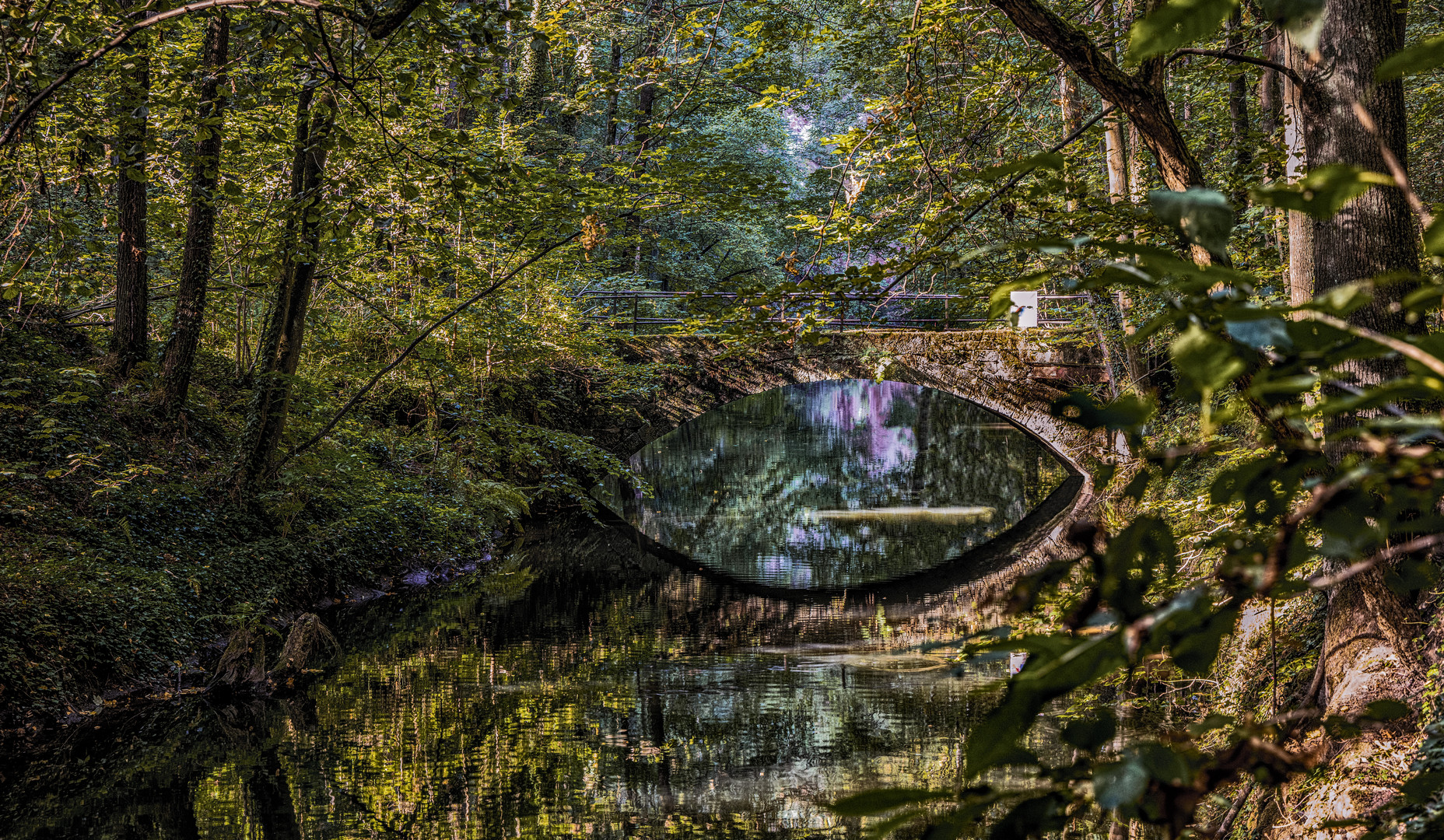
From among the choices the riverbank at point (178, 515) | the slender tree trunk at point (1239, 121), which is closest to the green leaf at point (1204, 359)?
the slender tree trunk at point (1239, 121)

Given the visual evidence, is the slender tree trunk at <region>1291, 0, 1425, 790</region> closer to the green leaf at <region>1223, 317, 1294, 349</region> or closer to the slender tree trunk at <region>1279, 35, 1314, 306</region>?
the slender tree trunk at <region>1279, 35, 1314, 306</region>

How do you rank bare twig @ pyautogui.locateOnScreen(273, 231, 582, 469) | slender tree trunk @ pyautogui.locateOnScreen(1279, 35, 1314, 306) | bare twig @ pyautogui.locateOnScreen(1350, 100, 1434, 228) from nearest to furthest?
bare twig @ pyautogui.locateOnScreen(1350, 100, 1434, 228) < slender tree trunk @ pyautogui.locateOnScreen(1279, 35, 1314, 306) < bare twig @ pyautogui.locateOnScreen(273, 231, 582, 469)

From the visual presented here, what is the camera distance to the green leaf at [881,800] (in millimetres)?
715

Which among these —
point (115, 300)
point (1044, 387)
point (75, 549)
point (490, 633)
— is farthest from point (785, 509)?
point (75, 549)

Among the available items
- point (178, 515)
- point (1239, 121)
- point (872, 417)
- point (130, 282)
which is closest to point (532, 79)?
point (130, 282)

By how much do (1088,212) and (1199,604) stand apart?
3214 mm

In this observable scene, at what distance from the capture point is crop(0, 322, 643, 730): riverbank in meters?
6.08

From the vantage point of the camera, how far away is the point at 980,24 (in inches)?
181

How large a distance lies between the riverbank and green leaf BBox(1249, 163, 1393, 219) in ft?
21.6

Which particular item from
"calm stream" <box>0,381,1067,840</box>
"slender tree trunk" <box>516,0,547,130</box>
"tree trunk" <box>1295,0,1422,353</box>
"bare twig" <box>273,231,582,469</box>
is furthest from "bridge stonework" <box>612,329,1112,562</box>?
"tree trunk" <box>1295,0,1422,353</box>

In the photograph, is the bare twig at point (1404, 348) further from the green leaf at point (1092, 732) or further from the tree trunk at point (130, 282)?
the tree trunk at point (130, 282)

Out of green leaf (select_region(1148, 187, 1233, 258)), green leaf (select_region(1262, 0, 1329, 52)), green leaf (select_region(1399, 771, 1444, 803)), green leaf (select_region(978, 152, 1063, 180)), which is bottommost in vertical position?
green leaf (select_region(1399, 771, 1444, 803))

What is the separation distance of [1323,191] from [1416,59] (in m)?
0.10

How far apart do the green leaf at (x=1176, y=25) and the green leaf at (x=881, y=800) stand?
0.55m
